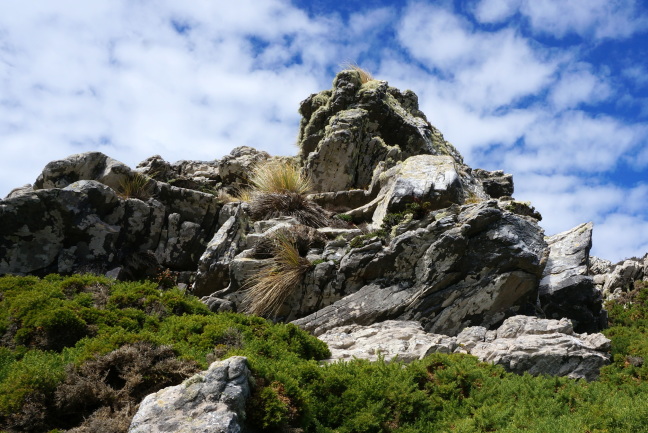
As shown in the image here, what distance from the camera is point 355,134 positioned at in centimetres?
1864

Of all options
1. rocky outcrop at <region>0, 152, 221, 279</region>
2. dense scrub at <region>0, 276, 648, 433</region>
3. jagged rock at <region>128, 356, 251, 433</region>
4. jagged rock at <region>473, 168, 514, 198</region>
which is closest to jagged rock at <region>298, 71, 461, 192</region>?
jagged rock at <region>473, 168, 514, 198</region>

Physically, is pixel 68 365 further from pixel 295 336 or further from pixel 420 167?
pixel 420 167

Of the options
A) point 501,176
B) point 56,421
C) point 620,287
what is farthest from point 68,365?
point 501,176

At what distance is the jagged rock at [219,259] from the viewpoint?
14062 millimetres

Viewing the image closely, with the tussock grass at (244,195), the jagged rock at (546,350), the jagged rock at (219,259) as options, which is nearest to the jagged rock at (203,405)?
the jagged rock at (546,350)

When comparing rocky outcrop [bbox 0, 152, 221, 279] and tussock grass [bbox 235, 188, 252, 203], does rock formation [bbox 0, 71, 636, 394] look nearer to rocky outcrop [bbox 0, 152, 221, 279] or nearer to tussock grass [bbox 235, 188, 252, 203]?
rocky outcrop [bbox 0, 152, 221, 279]

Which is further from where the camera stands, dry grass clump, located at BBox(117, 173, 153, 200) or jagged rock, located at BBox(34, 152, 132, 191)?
jagged rock, located at BBox(34, 152, 132, 191)

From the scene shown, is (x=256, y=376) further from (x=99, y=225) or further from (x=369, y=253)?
(x=99, y=225)

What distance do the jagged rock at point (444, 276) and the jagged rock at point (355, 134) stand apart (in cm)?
581

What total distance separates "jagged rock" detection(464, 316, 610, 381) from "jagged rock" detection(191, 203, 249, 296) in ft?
20.6

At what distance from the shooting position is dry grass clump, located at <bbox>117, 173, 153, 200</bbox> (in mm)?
16359

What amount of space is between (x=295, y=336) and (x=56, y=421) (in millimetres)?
4456

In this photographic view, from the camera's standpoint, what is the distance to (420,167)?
16688 millimetres

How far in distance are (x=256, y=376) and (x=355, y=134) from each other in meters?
13.0
